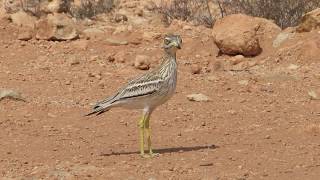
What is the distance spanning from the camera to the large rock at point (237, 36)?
1338cm

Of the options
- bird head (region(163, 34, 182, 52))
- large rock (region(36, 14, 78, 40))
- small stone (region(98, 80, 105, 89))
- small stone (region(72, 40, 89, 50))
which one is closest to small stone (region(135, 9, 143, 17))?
large rock (region(36, 14, 78, 40))

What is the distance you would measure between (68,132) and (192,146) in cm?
152

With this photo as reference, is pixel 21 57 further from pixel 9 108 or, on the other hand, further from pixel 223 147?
pixel 223 147

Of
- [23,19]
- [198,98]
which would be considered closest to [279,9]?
[23,19]

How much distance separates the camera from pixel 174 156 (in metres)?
8.54

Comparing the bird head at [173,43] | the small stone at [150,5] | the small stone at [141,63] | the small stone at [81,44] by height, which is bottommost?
the small stone at [141,63]

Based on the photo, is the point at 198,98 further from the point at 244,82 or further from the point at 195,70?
the point at 195,70

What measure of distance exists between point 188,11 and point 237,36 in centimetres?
354

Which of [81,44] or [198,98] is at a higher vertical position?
[81,44]

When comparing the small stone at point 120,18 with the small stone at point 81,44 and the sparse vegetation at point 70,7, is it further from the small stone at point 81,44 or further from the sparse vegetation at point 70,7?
the small stone at point 81,44

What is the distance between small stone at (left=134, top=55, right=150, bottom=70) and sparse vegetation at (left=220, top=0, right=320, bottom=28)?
3.70m

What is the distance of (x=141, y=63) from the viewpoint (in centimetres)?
1300

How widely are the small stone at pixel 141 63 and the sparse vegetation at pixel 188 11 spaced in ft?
10.9

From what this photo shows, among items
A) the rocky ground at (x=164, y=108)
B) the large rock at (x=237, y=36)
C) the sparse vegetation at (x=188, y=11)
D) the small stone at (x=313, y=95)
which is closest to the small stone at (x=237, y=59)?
the rocky ground at (x=164, y=108)
